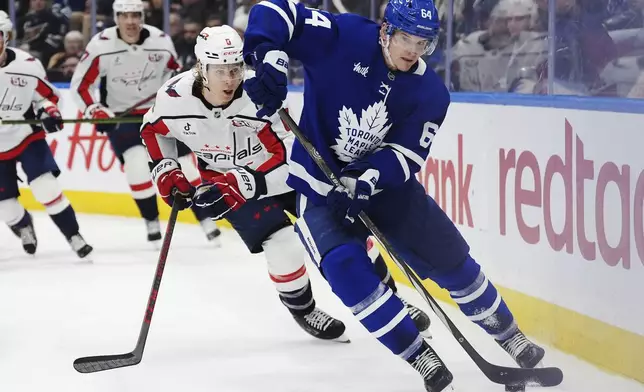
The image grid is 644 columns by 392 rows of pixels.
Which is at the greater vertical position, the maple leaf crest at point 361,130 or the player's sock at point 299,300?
the maple leaf crest at point 361,130

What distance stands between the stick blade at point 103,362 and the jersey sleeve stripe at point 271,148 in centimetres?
70

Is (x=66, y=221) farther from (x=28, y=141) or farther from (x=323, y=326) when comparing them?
(x=323, y=326)

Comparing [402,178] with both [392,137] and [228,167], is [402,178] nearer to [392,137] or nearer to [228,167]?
[392,137]

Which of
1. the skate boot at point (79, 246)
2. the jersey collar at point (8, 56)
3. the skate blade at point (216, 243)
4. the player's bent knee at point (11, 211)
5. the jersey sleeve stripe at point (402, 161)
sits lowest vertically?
the skate blade at point (216, 243)

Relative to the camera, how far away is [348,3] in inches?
220

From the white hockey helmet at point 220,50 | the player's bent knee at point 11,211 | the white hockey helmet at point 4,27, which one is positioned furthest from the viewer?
the player's bent knee at point 11,211

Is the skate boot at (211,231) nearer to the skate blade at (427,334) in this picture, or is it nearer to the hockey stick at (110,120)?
the hockey stick at (110,120)

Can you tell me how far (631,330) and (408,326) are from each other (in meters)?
0.72

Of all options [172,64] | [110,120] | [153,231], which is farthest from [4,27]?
[153,231]

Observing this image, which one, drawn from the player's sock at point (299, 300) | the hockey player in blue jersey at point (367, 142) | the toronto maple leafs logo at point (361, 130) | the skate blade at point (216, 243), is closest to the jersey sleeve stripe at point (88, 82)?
the skate blade at point (216, 243)

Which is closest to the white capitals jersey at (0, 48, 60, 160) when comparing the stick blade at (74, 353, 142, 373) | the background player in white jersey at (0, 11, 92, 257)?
the background player in white jersey at (0, 11, 92, 257)

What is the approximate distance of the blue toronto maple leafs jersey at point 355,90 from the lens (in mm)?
2795

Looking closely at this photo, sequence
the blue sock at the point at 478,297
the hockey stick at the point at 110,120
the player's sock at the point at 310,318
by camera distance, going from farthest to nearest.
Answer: the hockey stick at the point at 110,120, the player's sock at the point at 310,318, the blue sock at the point at 478,297

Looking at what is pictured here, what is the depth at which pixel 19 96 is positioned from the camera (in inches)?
213
